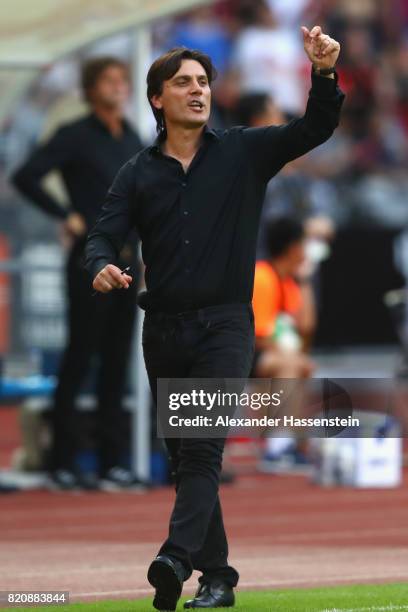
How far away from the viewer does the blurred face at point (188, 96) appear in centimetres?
635

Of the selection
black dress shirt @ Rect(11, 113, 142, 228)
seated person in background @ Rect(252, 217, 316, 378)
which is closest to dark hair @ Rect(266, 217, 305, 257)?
seated person in background @ Rect(252, 217, 316, 378)

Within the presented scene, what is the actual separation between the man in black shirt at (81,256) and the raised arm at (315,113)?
15.4 feet

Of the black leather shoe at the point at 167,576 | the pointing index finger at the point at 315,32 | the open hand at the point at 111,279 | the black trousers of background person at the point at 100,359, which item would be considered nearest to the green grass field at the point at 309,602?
the black leather shoe at the point at 167,576

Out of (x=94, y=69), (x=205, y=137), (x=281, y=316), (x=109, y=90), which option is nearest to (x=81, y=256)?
(x=109, y=90)

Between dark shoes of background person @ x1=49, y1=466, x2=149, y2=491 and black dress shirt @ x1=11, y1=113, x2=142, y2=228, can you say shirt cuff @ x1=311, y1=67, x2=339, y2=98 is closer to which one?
black dress shirt @ x1=11, y1=113, x2=142, y2=228

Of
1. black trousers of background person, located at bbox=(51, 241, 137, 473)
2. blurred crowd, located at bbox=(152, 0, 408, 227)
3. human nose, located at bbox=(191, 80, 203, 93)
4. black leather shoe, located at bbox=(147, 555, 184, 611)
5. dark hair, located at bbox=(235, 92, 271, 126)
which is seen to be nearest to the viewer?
black leather shoe, located at bbox=(147, 555, 184, 611)

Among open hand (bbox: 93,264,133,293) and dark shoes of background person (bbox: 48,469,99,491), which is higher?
open hand (bbox: 93,264,133,293)

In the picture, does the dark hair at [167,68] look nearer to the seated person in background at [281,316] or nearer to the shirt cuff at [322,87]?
the shirt cuff at [322,87]

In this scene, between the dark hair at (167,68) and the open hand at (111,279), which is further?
the dark hair at (167,68)

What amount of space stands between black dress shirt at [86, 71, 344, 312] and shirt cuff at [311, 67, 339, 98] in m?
0.17

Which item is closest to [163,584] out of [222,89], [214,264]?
[214,264]

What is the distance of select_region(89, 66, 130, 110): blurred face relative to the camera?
1109 cm

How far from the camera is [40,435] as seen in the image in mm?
12320

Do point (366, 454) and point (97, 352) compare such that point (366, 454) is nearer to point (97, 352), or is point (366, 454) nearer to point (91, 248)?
point (97, 352)
